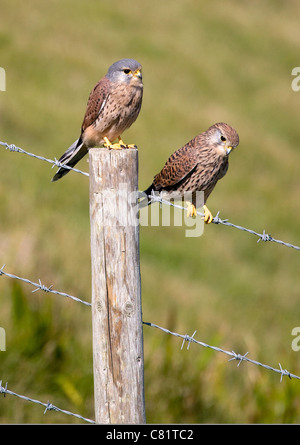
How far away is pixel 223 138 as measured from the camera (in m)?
4.96

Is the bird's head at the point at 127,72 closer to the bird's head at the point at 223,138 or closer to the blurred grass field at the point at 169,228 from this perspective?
the bird's head at the point at 223,138

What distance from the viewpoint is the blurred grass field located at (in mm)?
6531

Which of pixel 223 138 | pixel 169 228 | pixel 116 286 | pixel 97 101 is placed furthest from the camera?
pixel 169 228

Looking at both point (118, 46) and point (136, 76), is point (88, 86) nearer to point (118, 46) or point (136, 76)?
point (118, 46)

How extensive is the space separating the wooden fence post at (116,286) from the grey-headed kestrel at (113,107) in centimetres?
149

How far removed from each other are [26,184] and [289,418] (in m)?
7.04

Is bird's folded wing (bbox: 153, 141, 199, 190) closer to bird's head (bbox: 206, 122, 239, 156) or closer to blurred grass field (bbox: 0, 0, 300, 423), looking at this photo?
bird's head (bbox: 206, 122, 239, 156)

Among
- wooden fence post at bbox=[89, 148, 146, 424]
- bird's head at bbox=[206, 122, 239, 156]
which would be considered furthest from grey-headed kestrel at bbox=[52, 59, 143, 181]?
wooden fence post at bbox=[89, 148, 146, 424]

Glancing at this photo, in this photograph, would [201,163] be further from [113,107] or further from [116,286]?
[116,286]

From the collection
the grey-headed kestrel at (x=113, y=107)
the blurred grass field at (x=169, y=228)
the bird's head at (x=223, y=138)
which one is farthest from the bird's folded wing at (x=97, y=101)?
the blurred grass field at (x=169, y=228)

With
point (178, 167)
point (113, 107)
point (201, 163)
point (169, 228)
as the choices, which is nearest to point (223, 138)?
point (201, 163)

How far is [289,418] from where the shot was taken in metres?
6.14

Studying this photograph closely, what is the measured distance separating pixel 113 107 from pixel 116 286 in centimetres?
178

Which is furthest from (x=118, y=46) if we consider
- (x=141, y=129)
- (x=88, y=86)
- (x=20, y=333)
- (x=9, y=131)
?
(x=20, y=333)
